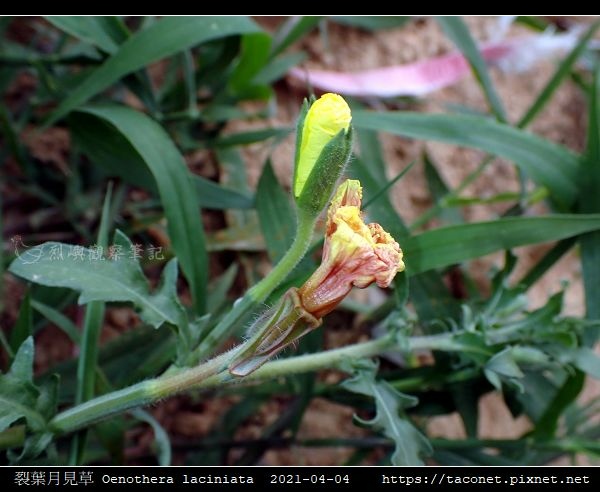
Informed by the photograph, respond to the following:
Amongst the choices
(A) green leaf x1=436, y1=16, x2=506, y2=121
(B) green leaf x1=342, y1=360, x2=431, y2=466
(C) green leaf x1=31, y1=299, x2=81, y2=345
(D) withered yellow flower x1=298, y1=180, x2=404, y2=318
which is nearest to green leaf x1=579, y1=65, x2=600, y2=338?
(A) green leaf x1=436, y1=16, x2=506, y2=121

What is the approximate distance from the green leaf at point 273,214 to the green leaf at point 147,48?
19 cm

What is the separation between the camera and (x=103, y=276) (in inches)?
26.3

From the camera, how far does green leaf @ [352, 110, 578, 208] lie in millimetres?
947

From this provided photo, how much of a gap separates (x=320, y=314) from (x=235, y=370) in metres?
0.09

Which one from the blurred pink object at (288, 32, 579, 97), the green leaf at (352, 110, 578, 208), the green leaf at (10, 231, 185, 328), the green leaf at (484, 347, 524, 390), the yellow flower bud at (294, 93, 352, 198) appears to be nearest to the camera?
the yellow flower bud at (294, 93, 352, 198)

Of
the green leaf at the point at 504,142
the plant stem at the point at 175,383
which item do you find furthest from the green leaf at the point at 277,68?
the plant stem at the point at 175,383

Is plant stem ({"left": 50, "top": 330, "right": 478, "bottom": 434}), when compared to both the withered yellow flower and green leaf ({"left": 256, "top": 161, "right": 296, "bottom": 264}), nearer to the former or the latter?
the withered yellow flower

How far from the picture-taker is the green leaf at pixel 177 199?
0.85 m

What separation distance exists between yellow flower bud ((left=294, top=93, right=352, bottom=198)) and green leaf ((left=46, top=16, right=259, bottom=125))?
0.43m

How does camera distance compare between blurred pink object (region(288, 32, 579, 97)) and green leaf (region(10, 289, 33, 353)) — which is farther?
blurred pink object (region(288, 32, 579, 97))

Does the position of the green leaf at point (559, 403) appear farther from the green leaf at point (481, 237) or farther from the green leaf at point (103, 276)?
the green leaf at point (103, 276)

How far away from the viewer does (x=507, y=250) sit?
865mm

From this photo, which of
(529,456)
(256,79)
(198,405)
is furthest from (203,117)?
(529,456)

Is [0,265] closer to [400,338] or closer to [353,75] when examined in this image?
[400,338]
